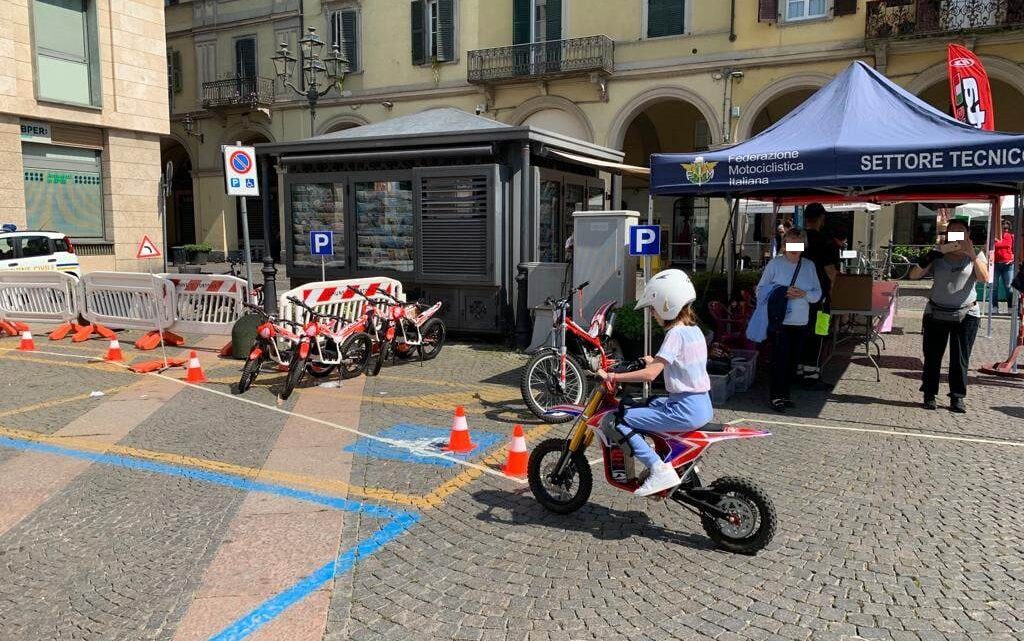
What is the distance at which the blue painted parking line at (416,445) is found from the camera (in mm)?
5812

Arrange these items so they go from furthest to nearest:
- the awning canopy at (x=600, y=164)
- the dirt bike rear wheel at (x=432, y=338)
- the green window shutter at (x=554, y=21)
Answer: the green window shutter at (x=554, y=21)
the awning canopy at (x=600, y=164)
the dirt bike rear wheel at (x=432, y=338)

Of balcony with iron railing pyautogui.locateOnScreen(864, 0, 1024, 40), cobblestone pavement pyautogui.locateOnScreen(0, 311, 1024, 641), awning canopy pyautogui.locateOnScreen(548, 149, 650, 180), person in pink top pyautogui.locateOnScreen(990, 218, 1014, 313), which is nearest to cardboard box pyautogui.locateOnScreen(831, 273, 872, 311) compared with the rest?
cobblestone pavement pyautogui.locateOnScreen(0, 311, 1024, 641)

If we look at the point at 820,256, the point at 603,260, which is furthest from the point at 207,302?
the point at 820,256

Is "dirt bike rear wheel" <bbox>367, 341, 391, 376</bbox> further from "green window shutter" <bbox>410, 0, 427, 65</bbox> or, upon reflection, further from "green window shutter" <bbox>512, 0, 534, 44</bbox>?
"green window shutter" <bbox>410, 0, 427, 65</bbox>

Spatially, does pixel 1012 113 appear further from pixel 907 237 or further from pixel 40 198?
pixel 40 198

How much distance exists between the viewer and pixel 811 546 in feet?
13.7

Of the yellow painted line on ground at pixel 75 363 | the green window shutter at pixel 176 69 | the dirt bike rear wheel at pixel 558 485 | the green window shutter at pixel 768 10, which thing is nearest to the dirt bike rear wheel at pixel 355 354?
the yellow painted line on ground at pixel 75 363

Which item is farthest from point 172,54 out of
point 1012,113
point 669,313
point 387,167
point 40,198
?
point 669,313

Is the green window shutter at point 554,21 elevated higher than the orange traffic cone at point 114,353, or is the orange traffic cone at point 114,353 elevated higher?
the green window shutter at point 554,21

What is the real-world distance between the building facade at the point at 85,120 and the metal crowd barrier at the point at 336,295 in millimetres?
12715

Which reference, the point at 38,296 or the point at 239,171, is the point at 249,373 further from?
the point at 38,296

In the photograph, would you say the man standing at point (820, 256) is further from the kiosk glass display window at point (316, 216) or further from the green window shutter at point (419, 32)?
the green window shutter at point (419, 32)

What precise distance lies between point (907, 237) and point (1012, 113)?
453cm

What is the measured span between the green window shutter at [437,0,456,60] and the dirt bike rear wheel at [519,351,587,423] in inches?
868
